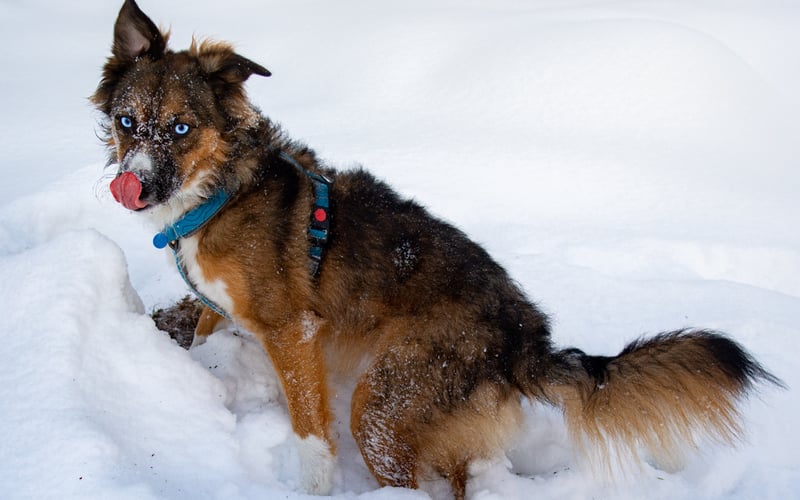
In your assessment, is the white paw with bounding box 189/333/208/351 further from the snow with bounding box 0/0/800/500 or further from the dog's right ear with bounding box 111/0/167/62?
the dog's right ear with bounding box 111/0/167/62

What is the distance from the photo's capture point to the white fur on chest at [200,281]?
9.46 feet

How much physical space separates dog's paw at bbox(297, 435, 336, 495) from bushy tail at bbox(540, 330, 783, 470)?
116 centimetres

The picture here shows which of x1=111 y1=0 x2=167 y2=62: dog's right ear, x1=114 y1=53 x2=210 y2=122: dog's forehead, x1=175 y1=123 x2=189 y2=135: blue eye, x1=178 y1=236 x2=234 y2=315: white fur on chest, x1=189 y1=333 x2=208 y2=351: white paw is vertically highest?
x1=111 y1=0 x2=167 y2=62: dog's right ear

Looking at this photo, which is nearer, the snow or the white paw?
the snow

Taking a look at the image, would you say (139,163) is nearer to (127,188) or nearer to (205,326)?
(127,188)

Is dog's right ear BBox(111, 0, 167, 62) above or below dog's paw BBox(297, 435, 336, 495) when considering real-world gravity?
above

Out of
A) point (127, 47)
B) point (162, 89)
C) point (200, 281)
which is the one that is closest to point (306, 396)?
point (200, 281)

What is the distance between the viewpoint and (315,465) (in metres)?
2.82

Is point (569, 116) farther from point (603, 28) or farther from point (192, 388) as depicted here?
point (192, 388)

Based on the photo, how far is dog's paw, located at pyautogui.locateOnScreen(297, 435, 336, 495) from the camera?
110 inches

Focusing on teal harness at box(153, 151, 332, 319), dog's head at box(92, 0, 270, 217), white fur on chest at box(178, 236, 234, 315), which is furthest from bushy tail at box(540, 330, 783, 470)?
dog's head at box(92, 0, 270, 217)

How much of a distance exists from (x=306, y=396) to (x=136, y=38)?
83.6 inches

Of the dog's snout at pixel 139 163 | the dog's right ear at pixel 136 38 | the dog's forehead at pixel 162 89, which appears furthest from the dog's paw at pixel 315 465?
the dog's right ear at pixel 136 38

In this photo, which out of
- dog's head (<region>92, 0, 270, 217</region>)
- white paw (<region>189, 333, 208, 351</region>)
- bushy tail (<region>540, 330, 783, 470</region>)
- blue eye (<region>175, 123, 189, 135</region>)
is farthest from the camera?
white paw (<region>189, 333, 208, 351</region>)
